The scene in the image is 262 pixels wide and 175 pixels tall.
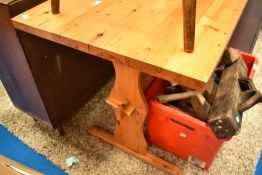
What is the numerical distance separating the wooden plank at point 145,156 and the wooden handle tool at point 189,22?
62 centimetres

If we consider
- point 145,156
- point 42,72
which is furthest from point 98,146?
point 42,72

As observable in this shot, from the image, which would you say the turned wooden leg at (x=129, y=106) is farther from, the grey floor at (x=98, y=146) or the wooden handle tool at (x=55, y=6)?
the wooden handle tool at (x=55, y=6)

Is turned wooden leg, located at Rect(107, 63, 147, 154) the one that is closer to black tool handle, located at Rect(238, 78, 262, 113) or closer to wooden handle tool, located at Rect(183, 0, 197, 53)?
wooden handle tool, located at Rect(183, 0, 197, 53)

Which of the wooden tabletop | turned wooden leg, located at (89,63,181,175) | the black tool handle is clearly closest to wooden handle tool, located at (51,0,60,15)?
the wooden tabletop

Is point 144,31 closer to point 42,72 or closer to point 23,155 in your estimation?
point 42,72

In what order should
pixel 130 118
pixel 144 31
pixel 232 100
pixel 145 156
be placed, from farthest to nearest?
pixel 145 156 → pixel 130 118 → pixel 232 100 → pixel 144 31

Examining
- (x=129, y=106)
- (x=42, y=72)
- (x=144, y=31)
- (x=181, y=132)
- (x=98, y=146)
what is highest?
(x=144, y=31)

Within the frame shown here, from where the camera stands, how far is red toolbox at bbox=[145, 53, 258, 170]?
0.90m

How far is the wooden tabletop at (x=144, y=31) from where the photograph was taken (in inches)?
24.1

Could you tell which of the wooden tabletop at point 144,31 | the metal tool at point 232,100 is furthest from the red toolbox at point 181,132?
the wooden tabletop at point 144,31

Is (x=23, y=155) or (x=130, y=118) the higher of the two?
(x=130, y=118)

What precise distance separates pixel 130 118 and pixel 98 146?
30cm

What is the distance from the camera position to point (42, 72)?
937mm

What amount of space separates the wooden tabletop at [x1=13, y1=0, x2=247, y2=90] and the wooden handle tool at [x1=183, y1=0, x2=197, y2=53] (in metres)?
0.03
